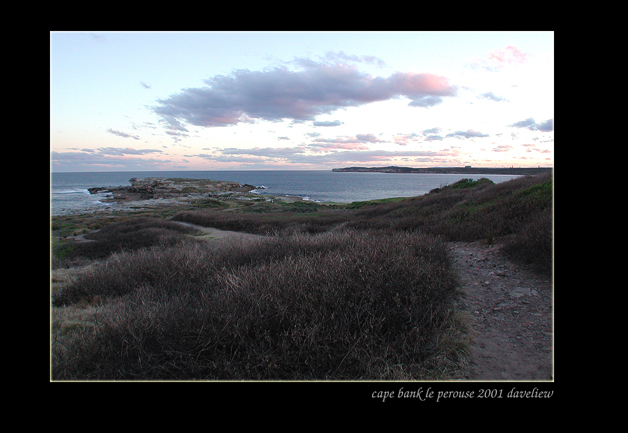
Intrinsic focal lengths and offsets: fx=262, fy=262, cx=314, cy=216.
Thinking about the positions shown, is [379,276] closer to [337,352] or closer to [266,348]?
[337,352]

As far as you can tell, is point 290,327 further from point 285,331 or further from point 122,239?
point 122,239

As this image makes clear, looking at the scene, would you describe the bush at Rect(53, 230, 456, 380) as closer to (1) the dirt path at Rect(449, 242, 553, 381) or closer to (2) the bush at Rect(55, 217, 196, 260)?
(1) the dirt path at Rect(449, 242, 553, 381)

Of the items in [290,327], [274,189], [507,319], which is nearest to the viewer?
[290,327]

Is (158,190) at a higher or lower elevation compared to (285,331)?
higher

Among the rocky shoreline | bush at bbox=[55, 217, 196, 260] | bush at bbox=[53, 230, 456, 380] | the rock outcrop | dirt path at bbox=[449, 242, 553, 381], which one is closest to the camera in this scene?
bush at bbox=[53, 230, 456, 380]

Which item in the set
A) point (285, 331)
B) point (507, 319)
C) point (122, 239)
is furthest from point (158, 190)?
point (507, 319)

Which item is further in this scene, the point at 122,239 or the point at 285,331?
the point at 122,239

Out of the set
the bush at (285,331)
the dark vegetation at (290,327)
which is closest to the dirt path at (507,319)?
the dark vegetation at (290,327)

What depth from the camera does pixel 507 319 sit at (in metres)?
3.94

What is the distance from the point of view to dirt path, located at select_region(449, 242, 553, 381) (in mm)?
2928

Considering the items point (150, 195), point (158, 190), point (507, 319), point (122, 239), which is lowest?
point (507, 319)

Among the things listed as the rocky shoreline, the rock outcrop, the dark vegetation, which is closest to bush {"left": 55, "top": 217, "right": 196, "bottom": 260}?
the rocky shoreline
